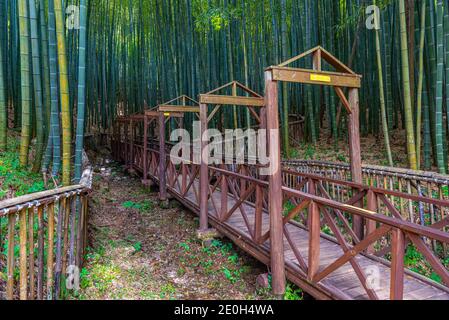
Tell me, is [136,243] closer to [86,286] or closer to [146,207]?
[86,286]

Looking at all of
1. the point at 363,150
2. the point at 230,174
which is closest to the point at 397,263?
the point at 230,174

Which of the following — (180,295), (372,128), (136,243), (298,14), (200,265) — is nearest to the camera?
(180,295)

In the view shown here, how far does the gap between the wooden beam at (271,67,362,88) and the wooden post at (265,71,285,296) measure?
9cm

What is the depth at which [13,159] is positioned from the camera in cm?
431

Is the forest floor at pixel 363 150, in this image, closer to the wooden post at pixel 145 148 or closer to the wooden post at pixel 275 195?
the wooden post at pixel 145 148

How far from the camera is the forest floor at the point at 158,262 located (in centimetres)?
290

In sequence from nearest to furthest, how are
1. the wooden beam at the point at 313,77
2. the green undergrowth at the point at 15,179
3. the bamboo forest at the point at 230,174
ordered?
the bamboo forest at the point at 230,174
the wooden beam at the point at 313,77
the green undergrowth at the point at 15,179

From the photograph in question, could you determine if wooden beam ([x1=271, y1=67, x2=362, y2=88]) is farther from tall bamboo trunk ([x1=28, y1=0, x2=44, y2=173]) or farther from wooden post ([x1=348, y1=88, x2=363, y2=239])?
tall bamboo trunk ([x1=28, y1=0, x2=44, y2=173])

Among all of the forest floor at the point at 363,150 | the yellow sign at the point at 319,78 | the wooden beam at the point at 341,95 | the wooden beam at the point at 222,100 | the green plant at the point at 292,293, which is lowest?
the green plant at the point at 292,293

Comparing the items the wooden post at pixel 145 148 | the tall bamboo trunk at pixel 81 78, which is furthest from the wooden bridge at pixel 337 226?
the wooden post at pixel 145 148

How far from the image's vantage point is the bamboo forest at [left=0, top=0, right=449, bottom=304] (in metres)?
2.33

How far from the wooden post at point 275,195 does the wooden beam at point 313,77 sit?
92 millimetres

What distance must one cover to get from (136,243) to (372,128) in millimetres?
6743
